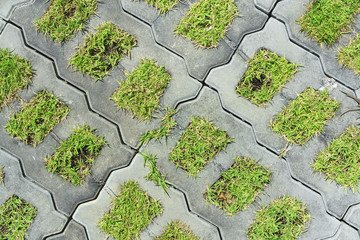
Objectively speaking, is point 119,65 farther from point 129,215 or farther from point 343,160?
point 343,160

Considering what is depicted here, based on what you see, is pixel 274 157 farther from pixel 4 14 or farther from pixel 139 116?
pixel 4 14

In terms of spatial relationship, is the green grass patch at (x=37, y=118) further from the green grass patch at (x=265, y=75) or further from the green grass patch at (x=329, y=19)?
the green grass patch at (x=329, y=19)

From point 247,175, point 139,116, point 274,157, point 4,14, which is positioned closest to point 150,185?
point 139,116

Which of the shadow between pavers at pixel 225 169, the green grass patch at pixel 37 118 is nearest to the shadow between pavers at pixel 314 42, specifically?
the shadow between pavers at pixel 225 169

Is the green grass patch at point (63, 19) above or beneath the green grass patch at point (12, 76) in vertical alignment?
above

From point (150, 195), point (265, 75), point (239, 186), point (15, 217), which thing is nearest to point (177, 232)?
point (150, 195)
